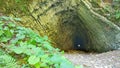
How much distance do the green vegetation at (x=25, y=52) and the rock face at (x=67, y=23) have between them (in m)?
3.78

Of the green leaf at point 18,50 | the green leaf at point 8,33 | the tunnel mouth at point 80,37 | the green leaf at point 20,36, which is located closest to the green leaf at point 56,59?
the green leaf at point 18,50

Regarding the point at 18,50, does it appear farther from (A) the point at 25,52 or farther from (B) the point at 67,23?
(B) the point at 67,23

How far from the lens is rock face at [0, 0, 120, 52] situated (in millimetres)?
7102

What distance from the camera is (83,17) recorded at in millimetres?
8062

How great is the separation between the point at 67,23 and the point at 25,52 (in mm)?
6212

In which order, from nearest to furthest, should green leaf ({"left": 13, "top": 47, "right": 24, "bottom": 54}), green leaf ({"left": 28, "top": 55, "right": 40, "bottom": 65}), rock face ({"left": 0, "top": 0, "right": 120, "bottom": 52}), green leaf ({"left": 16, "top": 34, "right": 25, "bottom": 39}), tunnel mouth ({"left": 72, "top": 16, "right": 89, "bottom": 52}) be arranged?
1. green leaf ({"left": 28, "top": 55, "right": 40, "bottom": 65})
2. green leaf ({"left": 13, "top": 47, "right": 24, "bottom": 54})
3. green leaf ({"left": 16, "top": 34, "right": 25, "bottom": 39})
4. rock face ({"left": 0, "top": 0, "right": 120, "bottom": 52})
5. tunnel mouth ({"left": 72, "top": 16, "right": 89, "bottom": 52})

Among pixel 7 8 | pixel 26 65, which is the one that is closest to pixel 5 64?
pixel 26 65

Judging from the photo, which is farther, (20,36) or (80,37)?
(80,37)

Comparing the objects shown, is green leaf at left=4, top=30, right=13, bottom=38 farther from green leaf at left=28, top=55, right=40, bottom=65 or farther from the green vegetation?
green leaf at left=28, top=55, right=40, bottom=65

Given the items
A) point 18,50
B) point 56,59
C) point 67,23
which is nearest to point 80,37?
point 67,23

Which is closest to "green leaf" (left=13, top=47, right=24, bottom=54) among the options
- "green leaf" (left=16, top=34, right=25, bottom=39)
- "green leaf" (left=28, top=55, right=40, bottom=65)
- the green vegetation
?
the green vegetation

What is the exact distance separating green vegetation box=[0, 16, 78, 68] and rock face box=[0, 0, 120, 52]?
378cm

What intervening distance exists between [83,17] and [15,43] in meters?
5.54

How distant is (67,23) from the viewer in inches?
331
